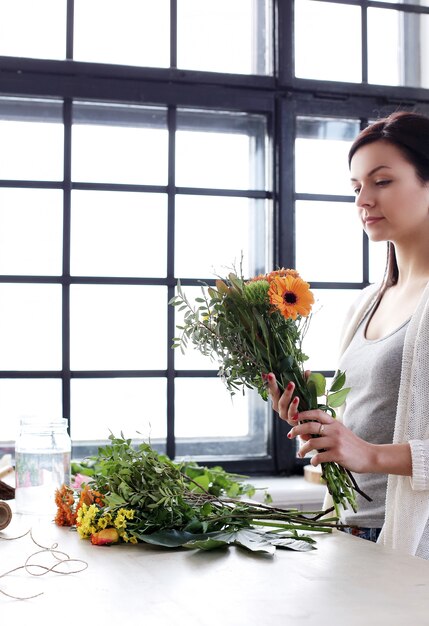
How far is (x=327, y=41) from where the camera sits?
130 inches

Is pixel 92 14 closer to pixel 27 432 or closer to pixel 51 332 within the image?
pixel 51 332

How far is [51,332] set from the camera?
3.03 metres

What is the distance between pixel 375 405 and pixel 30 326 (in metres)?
1.47

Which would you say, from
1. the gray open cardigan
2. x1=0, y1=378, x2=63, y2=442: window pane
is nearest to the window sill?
x1=0, y1=378, x2=63, y2=442: window pane

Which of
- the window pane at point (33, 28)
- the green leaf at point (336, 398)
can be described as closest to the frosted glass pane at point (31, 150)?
the window pane at point (33, 28)

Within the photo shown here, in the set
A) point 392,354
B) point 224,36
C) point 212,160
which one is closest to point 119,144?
point 212,160

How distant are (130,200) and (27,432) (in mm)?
1409

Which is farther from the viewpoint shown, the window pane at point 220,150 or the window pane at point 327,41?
the window pane at point 327,41

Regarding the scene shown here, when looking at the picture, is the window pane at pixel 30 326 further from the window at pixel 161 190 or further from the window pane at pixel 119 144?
the window pane at pixel 119 144

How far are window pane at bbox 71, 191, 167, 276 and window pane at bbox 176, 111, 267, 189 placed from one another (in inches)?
6.8

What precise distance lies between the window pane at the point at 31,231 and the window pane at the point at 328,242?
910 mm

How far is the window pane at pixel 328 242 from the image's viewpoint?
10.7 ft

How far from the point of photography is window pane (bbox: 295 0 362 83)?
10.7 ft

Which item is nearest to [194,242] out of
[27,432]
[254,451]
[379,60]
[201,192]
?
[201,192]
